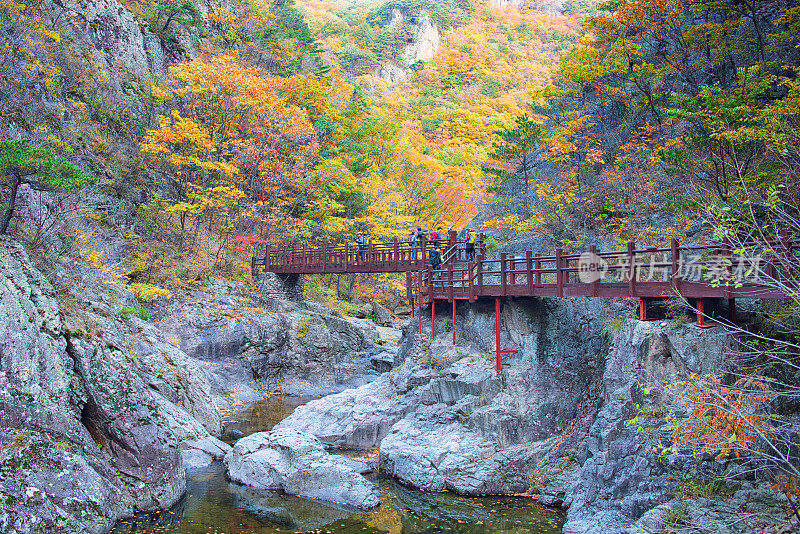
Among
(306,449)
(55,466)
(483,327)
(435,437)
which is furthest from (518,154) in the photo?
(55,466)

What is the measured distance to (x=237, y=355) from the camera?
2178 centimetres

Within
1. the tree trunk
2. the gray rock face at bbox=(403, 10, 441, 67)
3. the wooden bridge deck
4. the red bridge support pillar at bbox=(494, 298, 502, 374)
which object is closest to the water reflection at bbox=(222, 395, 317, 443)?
the wooden bridge deck

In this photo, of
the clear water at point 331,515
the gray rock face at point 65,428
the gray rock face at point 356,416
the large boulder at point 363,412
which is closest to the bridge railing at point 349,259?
the large boulder at point 363,412

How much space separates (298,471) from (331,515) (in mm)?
1499

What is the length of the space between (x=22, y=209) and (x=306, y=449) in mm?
10950

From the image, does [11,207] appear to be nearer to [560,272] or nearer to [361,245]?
[560,272]

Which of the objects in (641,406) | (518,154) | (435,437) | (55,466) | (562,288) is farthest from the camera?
(518,154)

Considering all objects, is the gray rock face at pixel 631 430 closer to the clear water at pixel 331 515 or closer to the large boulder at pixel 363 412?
the clear water at pixel 331 515

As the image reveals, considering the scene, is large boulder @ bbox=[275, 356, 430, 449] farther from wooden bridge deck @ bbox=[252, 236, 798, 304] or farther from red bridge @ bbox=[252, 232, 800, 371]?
wooden bridge deck @ bbox=[252, 236, 798, 304]

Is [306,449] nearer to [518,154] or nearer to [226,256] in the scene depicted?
[518,154]

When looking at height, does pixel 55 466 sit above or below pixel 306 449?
above

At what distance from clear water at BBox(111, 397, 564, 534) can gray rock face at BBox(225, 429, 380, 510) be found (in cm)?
23

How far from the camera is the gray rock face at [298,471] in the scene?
1081 centimetres

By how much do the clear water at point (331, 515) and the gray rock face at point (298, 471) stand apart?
0.23 m
